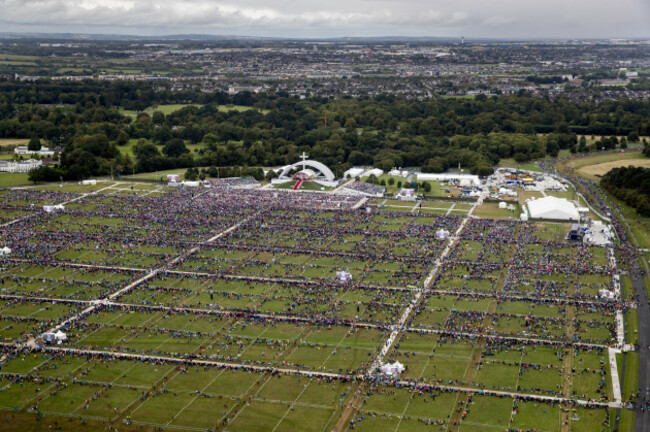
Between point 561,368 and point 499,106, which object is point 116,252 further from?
point 499,106

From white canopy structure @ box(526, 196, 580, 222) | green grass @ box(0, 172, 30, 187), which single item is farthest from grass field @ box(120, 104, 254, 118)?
white canopy structure @ box(526, 196, 580, 222)

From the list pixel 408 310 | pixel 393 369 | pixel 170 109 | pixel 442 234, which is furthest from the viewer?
pixel 170 109

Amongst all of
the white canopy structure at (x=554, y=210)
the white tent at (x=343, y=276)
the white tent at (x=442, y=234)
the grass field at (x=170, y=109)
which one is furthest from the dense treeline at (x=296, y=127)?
the white tent at (x=343, y=276)

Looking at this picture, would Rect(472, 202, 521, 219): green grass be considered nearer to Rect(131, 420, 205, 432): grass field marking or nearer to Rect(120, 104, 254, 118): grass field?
Rect(131, 420, 205, 432): grass field marking

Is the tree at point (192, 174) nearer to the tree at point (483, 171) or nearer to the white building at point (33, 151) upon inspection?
the white building at point (33, 151)

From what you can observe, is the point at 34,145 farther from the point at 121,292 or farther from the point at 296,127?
the point at 121,292

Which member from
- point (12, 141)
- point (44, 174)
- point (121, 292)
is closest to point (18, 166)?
point (44, 174)
